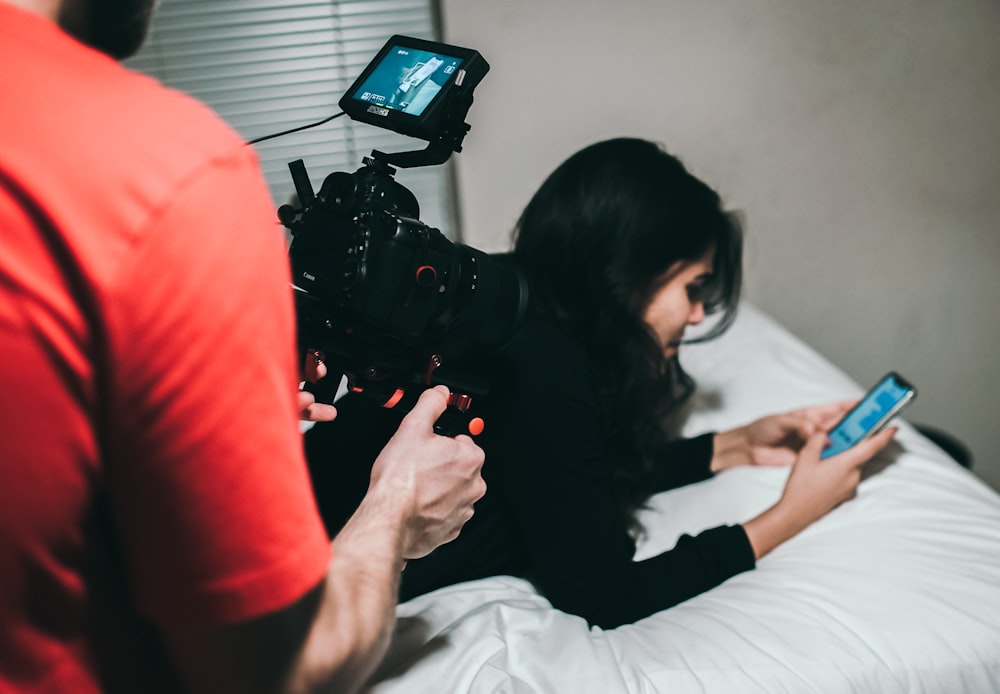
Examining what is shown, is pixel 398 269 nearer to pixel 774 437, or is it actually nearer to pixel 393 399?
pixel 393 399

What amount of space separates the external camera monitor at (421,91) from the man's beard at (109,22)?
27cm

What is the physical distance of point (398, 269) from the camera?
68 centimetres

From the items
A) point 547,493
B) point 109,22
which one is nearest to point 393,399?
point 547,493

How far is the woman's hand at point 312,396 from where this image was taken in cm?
71

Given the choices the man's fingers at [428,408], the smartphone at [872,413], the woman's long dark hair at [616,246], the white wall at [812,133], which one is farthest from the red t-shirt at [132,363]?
the white wall at [812,133]

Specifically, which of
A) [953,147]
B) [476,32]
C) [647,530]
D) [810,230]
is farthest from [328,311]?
[953,147]

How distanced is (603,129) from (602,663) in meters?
1.28

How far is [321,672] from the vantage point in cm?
44

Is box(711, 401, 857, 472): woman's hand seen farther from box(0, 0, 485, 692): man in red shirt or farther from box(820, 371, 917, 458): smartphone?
box(0, 0, 485, 692): man in red shirt

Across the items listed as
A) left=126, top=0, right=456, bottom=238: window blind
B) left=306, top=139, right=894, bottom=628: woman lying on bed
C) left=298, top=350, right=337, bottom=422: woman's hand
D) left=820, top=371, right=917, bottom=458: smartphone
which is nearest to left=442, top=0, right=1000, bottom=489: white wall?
left=126, top=0, right=456, bottom=238: window blind

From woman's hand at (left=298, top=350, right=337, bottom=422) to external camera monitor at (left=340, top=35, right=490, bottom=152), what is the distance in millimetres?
227

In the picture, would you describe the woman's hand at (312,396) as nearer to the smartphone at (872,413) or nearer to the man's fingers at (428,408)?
the man's fingers at (428,408)

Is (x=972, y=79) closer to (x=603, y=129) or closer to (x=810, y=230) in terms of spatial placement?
(x=810, y=230)

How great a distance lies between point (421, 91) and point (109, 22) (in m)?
0.32
